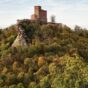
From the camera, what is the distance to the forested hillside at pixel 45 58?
429ft

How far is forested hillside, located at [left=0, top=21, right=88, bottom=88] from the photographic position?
130875 millimetres

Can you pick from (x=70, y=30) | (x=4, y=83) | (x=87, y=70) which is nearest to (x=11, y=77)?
(x=4, y=83)

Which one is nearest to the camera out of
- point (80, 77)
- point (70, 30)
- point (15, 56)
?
point (80, 77)

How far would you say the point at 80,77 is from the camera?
130125 millimetres

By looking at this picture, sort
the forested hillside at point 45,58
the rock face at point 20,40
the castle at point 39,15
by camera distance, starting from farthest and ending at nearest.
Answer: the castle at point 39,15 → the rock face at point 20,40 → the forested hillside at point 45,58

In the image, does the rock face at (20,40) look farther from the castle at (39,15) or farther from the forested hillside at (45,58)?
the castle at (39,15)

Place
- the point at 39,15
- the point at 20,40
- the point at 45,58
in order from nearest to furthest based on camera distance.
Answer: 1. the point at 45,58
2. the point at 20,40
3. the point at 39,15

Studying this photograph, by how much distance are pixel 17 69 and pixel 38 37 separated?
34.2 feet

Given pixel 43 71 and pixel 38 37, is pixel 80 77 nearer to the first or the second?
pixel 43 71

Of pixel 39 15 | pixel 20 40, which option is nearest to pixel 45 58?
pixel 20 40

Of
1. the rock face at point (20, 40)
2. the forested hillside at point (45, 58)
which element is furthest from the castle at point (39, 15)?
the rock face at point (20, 40)

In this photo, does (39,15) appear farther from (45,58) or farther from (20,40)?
(45,58)

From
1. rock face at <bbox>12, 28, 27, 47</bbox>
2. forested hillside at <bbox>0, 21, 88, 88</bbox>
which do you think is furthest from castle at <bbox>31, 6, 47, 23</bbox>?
rock face at <bbox>12, 28, 27, 47</bbox>

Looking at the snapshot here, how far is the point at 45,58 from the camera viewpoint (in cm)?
13888
